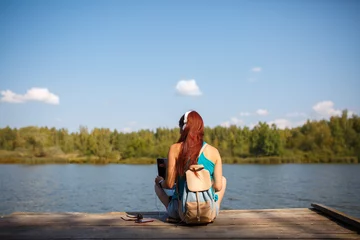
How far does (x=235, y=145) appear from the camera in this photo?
64.3 metres

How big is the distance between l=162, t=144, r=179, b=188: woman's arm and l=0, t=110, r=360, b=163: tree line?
170 ft

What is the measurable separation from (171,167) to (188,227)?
2.01 ft

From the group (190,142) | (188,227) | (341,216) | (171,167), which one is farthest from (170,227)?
(341,216)

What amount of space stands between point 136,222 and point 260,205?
1221 cm

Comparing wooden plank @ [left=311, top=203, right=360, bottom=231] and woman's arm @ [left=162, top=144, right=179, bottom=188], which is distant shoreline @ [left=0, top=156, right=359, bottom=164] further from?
woman's arm @ [left=162, top=144, right=179, bottom=188]

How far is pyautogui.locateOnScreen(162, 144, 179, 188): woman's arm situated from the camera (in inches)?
153

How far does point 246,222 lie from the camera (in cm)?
415

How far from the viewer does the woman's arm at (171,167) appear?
3883 mm

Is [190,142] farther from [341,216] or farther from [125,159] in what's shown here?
[125,159]

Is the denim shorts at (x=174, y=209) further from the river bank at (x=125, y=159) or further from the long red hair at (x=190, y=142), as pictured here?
the river bank at (x=125, y=159)

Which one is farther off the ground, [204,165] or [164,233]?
[204,165]

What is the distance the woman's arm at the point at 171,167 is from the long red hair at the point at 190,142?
0.19ft

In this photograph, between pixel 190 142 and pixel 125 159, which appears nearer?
pixel 190 142

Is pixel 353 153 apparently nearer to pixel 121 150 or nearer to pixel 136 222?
pixel 121 150
